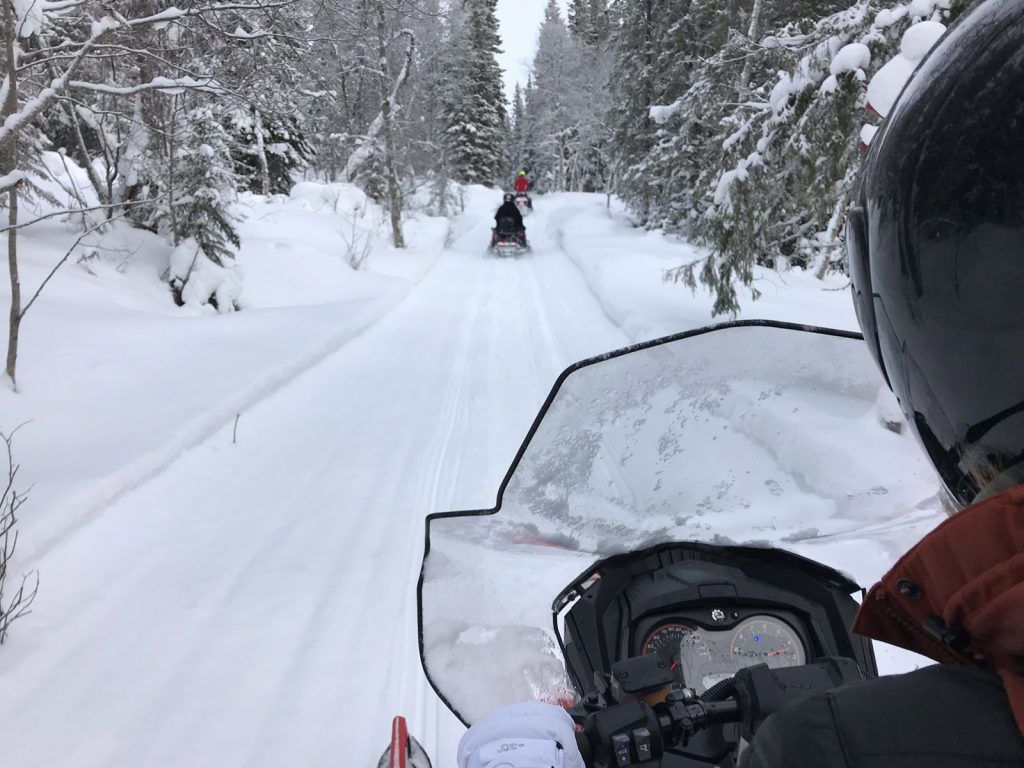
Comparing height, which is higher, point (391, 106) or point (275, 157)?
point (391, 106)

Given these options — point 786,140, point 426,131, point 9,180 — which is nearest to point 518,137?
point 426,131

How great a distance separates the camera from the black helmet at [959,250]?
0.80m

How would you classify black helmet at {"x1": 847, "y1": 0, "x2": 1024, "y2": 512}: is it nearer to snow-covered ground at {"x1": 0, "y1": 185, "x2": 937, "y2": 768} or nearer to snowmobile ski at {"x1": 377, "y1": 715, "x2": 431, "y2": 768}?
snow-covered ground at {"x1": 0, "y1": 185, "x2": 937, "y2": 768}

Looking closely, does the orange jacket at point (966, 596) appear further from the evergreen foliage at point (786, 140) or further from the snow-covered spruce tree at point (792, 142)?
the snow-covered spruce tree at point (792, 142)

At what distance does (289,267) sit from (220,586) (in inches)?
393

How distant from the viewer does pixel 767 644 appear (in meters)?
1.56

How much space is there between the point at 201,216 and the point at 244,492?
22.7 feet

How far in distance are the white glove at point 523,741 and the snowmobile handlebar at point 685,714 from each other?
5 cm

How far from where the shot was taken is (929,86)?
99cm

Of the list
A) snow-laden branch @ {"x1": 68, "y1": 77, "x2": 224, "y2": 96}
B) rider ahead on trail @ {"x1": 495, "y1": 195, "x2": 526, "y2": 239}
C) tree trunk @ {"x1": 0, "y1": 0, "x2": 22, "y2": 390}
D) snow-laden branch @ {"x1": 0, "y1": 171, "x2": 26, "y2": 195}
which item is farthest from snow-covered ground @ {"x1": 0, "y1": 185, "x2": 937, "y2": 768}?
rider ahead on trail @ {"x1": 495, "y1": 195, "x2": 526, "y2": 239}

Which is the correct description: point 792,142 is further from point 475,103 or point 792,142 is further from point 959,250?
point 475,103

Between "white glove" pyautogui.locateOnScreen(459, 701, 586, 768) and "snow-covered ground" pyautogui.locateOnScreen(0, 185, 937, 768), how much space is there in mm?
1168

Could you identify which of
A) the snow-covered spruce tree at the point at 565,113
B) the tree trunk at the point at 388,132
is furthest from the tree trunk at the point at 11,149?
the snow-covered spruce tree at the point at 565,113

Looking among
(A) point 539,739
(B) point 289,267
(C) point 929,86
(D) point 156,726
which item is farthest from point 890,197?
(B) point 289,267
